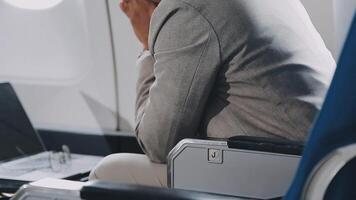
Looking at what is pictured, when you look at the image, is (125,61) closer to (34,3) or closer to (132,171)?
(34,3)

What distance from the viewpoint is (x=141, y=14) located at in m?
1.68

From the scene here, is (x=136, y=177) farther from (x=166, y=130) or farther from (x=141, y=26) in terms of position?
(x=141, y=26)

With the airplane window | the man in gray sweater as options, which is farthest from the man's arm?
the airplane window

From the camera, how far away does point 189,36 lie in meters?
1.36

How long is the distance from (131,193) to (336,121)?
13.7 inches

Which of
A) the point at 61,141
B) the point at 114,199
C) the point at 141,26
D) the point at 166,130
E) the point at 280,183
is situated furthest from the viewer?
the point at 61,141

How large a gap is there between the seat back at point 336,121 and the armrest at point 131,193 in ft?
0.56

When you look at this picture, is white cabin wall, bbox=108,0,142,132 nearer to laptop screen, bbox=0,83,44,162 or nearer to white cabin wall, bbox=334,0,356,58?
laptop screen, bbox=0,83,44,162

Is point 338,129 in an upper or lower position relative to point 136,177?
upper

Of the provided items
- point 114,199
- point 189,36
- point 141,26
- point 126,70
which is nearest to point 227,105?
point 189,36

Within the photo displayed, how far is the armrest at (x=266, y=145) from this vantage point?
1246mm

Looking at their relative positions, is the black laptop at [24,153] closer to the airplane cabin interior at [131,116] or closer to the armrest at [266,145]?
the airplane cabin interior at [131,116]

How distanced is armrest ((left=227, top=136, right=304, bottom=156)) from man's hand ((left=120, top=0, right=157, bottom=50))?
1.71ft

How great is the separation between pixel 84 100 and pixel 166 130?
1.47 meters
